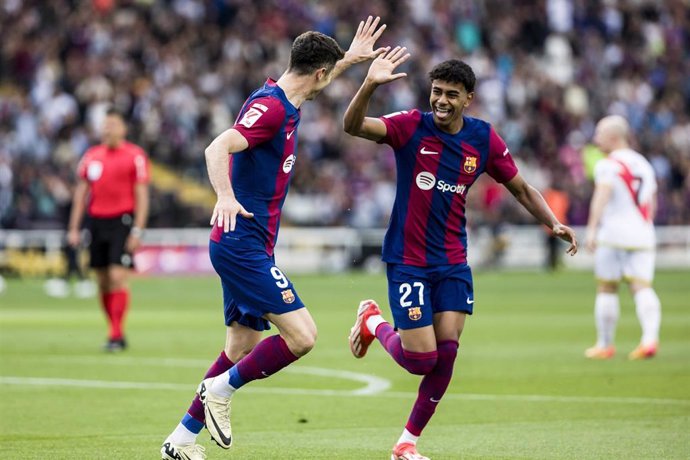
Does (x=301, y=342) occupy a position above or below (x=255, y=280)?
below

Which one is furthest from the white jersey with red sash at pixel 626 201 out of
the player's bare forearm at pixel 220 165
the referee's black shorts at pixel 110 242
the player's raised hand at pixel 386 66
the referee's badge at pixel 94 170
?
the player's bare forearm at pixel 220 165

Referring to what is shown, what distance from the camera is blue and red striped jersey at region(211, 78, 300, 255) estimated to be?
8195 millimetres

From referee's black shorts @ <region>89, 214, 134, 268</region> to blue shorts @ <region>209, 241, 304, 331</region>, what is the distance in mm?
7618

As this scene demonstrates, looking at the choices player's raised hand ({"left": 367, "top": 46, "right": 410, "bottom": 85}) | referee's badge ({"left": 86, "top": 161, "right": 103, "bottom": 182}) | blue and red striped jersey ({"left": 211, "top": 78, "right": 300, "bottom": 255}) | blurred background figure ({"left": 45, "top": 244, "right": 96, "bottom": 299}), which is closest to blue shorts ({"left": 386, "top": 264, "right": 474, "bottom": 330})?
blue and red striped jersey ({"left": 211, "top": 78, "right": 300, "bottom": 255})

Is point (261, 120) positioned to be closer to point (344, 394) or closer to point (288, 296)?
point (288, 296)

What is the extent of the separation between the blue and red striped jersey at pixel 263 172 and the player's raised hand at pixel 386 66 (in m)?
0.53

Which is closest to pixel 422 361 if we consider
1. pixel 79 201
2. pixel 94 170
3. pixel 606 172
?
pixel 606 172

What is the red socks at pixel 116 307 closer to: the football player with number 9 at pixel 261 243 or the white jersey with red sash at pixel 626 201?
the white jersey with red sash at pixel 626 201

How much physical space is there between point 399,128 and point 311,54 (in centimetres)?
87

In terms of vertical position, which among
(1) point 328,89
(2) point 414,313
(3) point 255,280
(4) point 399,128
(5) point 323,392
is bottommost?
(5) point 323,392

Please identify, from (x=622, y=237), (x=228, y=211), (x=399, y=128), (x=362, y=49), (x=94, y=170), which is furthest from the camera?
(x=94, y=170)

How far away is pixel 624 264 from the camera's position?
15.6m

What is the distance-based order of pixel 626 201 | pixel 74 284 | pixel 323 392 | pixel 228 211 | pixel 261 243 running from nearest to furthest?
pixel 228 211 < pixel 261 243 < pixel 323 392 < pixel 626 201 < pixel 74 284

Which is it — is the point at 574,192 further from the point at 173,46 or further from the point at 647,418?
the point at 647,418
